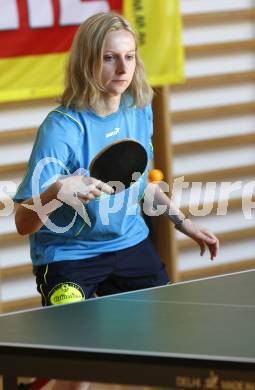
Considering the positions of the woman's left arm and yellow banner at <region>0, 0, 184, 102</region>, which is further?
yellow banner at <region>0, 0, 184, 102</region>

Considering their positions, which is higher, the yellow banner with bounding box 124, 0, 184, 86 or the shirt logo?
the shirt logo

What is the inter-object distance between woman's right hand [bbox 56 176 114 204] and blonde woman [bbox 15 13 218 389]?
10.8 inches

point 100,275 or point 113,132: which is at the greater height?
point 113,132

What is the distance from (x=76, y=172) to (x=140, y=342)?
39.2 inches

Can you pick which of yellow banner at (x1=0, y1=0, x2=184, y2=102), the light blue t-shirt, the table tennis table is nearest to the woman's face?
the light blue t-shirt

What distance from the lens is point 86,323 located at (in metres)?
2.22

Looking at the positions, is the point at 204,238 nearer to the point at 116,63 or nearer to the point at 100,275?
the point at 100,275

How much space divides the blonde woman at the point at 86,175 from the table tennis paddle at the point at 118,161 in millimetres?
54

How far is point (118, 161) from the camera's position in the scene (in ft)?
9.52

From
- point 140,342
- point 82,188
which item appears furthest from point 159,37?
point 140,342

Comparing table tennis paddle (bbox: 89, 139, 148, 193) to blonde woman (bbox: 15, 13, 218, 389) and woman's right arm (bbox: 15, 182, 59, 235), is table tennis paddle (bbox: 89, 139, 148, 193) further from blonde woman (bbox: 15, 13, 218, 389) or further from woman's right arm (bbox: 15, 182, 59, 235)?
woman's right arm (bbox: 15, 182, 59, 235)

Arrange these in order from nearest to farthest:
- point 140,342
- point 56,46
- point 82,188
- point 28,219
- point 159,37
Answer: point 140,342
point 82,188
point 28,219
point 56,46
point 159,37

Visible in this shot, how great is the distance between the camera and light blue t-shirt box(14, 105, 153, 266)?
288 cm

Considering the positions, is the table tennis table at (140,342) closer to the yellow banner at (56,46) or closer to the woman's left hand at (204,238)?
the woman's left hand at (204,238)
